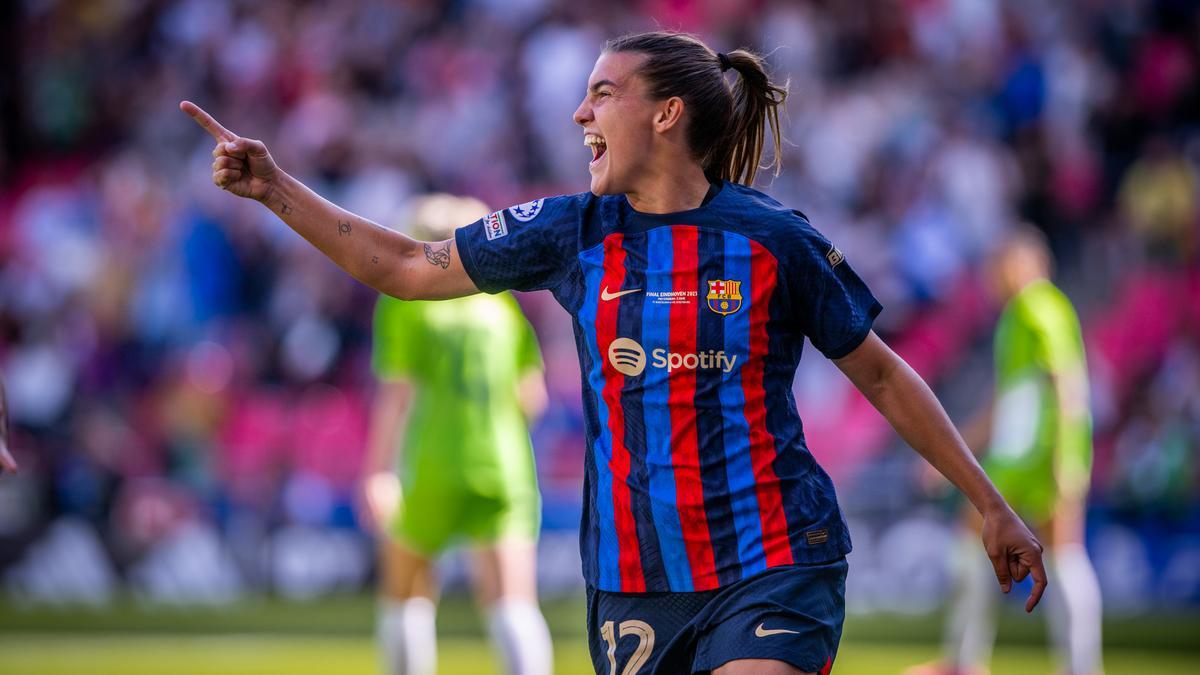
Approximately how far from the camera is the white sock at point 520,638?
7.02 metres

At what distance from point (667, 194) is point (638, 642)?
1.14 m

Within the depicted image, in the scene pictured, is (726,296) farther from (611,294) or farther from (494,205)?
(494,205)

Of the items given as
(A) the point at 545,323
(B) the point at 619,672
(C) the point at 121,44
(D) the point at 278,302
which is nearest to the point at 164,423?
(D) the point at 278,302

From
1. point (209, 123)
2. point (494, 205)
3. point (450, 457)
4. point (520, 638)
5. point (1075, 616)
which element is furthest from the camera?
point (494, 205)

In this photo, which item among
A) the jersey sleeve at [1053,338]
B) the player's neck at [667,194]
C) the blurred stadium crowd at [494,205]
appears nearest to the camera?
the player's neck at [667,194]

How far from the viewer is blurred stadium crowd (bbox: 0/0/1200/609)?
13297mm

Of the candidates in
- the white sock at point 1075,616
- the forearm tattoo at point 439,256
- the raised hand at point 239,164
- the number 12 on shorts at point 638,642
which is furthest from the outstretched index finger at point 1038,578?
the white sock at point 1075,616

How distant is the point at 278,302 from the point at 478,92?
3.13 meters

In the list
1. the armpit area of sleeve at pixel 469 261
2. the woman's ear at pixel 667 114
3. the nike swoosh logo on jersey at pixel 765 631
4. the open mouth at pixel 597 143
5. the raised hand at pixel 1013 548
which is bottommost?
the nike swoosh logo on jersey at pixel 765 631

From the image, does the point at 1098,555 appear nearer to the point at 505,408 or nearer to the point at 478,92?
the point at 505,408

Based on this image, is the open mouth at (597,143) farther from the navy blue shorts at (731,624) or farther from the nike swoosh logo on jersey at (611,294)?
the navy blue shorts at (731,624)

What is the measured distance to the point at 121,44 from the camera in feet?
61.4

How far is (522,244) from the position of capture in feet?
13.3

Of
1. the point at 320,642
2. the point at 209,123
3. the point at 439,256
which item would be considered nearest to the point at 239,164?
the point at 209,123
